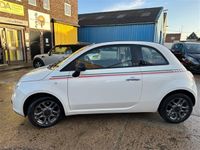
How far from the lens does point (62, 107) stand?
353cm

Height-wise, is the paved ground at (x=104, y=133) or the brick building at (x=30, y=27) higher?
the brick building at (x=30, y=27)

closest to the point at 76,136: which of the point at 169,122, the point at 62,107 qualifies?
the point at 62,107

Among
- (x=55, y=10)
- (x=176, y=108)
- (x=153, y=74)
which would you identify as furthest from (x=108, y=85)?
(x=55, y=10)

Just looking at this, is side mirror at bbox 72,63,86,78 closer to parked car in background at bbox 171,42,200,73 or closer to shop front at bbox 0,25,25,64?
parked car in background at bbox 171,42,200,73

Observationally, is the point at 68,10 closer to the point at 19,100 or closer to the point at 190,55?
the point at 190,55

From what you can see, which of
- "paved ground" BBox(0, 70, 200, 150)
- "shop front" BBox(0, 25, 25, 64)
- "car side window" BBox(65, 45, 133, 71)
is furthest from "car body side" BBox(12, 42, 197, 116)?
"shop front" BBox(0, 25, 25, 64)

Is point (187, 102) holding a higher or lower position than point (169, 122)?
higher

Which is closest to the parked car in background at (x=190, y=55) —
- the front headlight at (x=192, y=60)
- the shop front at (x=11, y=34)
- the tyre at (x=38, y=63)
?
the front headlight at (x=192, y=60)

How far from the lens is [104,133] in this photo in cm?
328

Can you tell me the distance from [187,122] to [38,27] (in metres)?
13.5

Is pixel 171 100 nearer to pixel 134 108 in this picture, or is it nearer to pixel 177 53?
pixel 134 108

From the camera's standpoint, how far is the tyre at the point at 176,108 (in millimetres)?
3559

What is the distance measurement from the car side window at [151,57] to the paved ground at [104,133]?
1.25m

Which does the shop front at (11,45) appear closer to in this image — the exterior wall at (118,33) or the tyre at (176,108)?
the tyre at (176,108)
